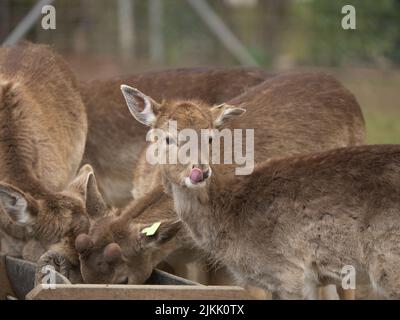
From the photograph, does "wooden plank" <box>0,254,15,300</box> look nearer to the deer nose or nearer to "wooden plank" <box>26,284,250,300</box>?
"wooden plank" <box>26,284,250,300</box>

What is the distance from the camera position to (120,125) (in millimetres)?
11789

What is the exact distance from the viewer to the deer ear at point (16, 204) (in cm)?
834

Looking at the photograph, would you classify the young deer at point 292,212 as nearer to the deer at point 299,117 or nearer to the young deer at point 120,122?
the deer at point 299,117

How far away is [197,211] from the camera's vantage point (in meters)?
8.41

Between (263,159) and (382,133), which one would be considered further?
(382,133)

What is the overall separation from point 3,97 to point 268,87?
99.6 inches

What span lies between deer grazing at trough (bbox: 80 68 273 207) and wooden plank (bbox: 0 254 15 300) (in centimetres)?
264

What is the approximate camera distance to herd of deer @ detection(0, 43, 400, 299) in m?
7.91

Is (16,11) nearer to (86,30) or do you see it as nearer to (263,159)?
(86,30)

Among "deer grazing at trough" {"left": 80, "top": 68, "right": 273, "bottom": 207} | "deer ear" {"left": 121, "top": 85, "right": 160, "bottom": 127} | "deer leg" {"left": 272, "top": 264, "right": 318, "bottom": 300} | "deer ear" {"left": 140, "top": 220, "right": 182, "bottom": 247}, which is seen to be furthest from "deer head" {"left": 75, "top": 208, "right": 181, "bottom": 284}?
"deer grazing at trough" {"left": 80, "top": 68, "right": 273, "bottom": 207}

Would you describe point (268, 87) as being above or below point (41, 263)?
above

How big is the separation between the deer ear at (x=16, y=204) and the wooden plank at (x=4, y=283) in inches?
22.6
